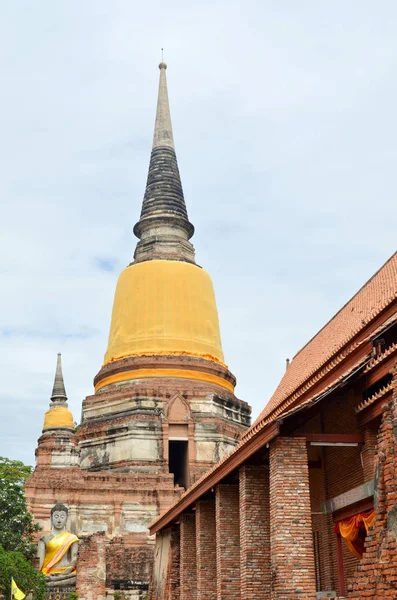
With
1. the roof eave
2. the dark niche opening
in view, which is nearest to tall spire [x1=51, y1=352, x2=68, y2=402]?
the dark niche opening

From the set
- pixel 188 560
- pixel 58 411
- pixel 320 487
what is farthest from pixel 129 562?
pixel 320 487

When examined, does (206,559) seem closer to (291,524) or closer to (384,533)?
(291,524)

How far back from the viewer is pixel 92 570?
21344 mm

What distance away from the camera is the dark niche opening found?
30.6 m

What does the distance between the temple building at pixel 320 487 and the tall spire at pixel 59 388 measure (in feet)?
80.8

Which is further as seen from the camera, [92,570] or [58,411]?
[58,411]

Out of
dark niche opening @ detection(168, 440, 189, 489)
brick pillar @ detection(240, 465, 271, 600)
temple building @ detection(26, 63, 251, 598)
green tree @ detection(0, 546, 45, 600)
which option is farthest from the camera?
dark niche opening @ detection(168, 440, 189, 489)

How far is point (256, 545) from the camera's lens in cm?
1222

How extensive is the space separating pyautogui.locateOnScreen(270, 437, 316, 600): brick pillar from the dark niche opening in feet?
64.3

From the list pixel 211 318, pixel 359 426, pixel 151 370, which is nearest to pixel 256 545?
pixel 359 426

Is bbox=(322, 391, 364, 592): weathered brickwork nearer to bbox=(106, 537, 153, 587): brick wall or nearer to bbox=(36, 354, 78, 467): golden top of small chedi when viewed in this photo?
bbox=(106, 537, 153, 587): brick wall

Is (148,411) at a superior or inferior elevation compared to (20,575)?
superior

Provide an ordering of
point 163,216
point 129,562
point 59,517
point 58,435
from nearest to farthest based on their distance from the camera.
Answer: point 129,562 < point 59,517 < point 58,435 < point 163,216

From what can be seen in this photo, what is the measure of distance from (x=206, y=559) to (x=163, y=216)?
842 inches
